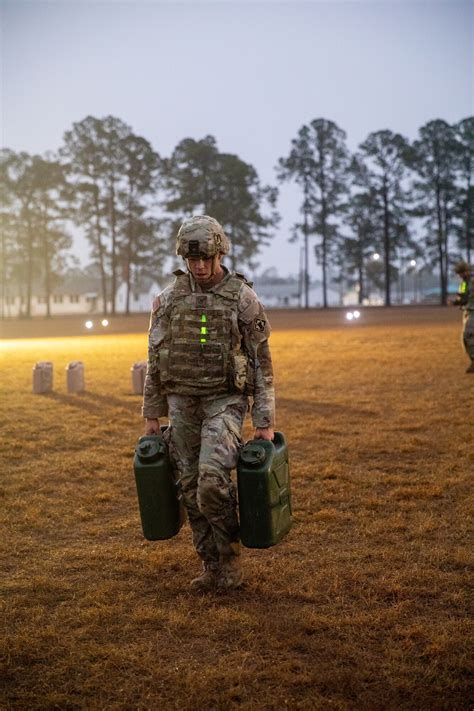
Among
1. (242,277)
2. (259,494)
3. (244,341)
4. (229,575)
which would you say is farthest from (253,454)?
(242,277)

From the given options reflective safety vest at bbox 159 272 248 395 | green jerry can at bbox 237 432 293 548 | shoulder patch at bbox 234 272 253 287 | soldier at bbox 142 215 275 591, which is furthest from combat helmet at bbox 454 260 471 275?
green jerry can at bbox 237 432 293 548

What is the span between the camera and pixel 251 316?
494cm

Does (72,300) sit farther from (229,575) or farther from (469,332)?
(229,575)

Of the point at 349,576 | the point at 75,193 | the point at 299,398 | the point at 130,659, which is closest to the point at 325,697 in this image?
the point at 130,659

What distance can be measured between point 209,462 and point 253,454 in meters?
0.30

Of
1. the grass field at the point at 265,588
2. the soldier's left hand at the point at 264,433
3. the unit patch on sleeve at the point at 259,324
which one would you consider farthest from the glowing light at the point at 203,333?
the grass field at the point at 265,588

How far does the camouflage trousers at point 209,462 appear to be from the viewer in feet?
15.4

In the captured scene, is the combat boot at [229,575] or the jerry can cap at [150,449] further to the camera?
the combat boot at [229,575]

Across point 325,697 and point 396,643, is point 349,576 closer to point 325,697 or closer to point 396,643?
point 396,643

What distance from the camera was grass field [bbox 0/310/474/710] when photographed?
3.72m

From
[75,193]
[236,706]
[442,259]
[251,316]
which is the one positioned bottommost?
[236,706]

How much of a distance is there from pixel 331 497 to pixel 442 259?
6726 cm

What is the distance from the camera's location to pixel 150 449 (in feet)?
15.8

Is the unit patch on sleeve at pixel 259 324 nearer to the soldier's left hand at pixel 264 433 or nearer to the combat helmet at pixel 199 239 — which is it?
the combat helmet at pixel 199 239
